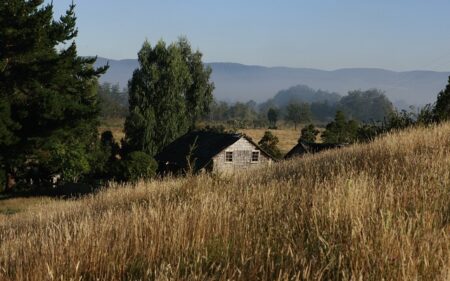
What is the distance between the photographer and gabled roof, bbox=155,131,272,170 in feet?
158

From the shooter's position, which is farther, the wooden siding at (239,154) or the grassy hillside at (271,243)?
the wooden siding at (239,154)

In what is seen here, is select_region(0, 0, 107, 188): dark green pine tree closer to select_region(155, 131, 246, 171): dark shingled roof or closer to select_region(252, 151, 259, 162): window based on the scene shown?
select_region(155, 131, 246, 171): dark shingled roof

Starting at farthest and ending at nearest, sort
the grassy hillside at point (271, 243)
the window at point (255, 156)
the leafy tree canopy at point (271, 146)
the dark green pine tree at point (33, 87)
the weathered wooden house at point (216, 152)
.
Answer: the leafy tree canopy at point (271, 146), the window at point (255, 156), the weathered wooden house at point (216, 152), the dark green pine tree at point (33, 87), the grassy hillside at point (271, 243)

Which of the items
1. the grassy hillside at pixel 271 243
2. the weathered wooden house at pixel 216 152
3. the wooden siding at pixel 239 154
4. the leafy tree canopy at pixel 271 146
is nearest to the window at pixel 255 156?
the weathered wooden house at pixel 216 152

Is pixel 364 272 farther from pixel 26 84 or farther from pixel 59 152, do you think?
pixel 59 152

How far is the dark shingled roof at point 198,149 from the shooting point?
48.1 meters

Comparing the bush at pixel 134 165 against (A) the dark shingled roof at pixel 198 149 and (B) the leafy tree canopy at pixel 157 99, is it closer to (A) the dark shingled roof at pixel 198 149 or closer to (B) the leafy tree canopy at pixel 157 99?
(A) the dark shingled roof at pixel 198 149

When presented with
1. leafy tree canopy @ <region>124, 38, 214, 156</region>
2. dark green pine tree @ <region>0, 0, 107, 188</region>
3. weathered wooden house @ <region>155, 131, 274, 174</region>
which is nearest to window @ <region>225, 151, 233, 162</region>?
weathered wooden house @ <region>155, 131, 274, 174</region>

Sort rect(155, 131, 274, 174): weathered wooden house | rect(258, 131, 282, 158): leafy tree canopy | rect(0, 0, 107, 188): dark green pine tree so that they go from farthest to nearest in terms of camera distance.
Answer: rect(258, 131, 282, 158): leafy tree canopy < rect(155, 131, 274, 174): weathered wooden house < rect(0, 0, 107, 188): dark green pine tree

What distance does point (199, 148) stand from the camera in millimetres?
50438

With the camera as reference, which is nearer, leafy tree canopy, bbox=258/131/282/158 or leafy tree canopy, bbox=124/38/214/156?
leafy tree canopy, bbox=124/38/214/156

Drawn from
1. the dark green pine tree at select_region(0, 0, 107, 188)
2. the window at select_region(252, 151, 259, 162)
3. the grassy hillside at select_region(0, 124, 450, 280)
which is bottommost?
the window at select_region(252, 151, 259, 162)

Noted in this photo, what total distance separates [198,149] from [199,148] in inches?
8.4

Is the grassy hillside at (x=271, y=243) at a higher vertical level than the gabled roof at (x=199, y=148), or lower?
higher
